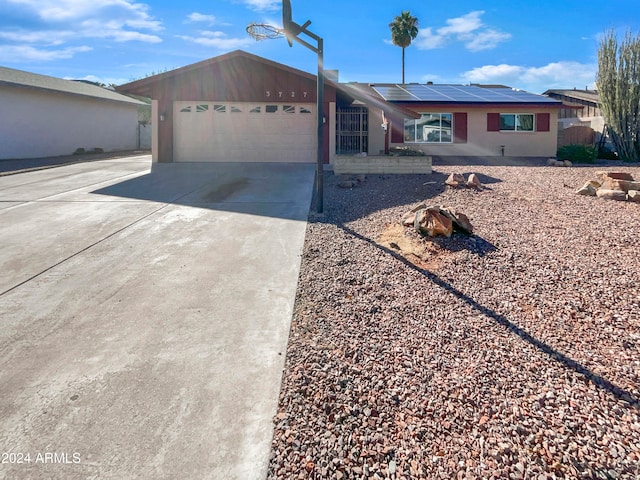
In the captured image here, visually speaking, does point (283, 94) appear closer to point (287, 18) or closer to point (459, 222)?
point (287, 18)

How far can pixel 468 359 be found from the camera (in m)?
3.23

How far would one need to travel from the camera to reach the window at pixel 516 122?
19234 millimetres

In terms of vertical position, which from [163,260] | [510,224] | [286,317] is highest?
[510,224]

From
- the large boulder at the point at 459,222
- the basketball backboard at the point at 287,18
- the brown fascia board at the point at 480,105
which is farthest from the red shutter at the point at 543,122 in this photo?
the large boulder at the point at 459,222

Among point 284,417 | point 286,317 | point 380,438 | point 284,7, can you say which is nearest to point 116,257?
point 286,317

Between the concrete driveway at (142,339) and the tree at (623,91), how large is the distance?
17452 mm

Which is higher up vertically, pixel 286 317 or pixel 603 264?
pixel 603 264

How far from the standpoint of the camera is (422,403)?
8.98ft

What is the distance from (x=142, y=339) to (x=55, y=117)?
890 inches

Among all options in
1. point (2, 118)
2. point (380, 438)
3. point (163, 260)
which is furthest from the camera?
point (2, 118)

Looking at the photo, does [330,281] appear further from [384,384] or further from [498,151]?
[498,151]

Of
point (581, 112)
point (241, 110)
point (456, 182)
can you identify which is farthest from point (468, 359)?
point (581, 112)

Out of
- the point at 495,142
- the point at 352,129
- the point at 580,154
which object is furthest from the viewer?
the point at 495,142

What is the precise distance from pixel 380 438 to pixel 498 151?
19154 millimetres
